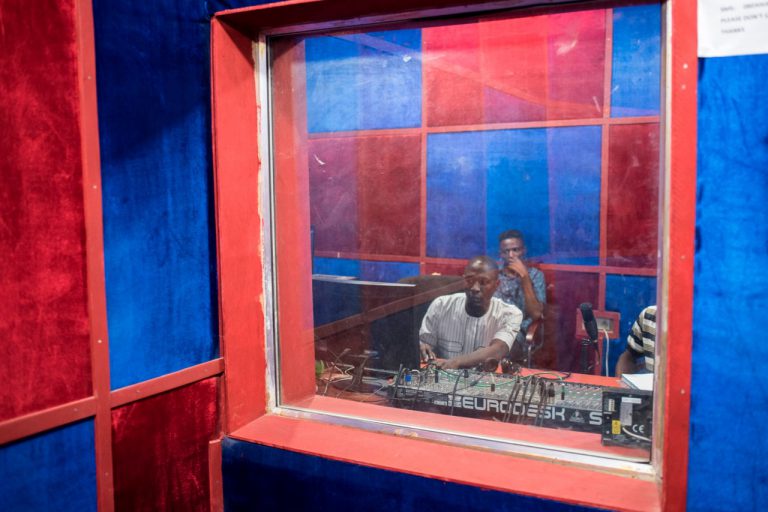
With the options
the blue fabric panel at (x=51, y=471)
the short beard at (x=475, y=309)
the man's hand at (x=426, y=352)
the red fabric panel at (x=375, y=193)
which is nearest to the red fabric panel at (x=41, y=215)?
the blue fabric panel at (x=51, y=471)

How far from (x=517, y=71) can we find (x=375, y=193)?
55.8 inches

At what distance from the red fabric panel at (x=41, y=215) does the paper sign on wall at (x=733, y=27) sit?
1.23m

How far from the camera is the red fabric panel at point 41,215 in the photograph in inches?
42.8

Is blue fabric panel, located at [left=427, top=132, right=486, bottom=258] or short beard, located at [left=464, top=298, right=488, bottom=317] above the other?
blue fabric panel, located at [left=427, top=132, right=486, bottom=258]

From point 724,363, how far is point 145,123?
1.33 m

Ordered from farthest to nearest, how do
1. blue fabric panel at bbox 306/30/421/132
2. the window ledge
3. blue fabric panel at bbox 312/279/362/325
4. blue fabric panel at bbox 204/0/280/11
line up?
blue fabric panel at bbox 306/30/421/132, blue fabric panel at bbox 312/279/362/325, blue fabric panel at bbox 204/0/280/11, the window ledge

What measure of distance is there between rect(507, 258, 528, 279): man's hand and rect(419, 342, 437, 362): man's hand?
1.12 m

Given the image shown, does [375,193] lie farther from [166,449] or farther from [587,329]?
[166,449]

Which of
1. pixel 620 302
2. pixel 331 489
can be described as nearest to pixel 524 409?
pixel 331 489

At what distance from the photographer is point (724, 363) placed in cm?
113

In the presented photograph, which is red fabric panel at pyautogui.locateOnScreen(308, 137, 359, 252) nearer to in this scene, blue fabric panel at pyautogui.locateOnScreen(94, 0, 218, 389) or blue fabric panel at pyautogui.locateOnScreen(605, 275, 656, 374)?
blue fabric panel at pyautogui.locateOnScreen(605, 275, 656, 374)

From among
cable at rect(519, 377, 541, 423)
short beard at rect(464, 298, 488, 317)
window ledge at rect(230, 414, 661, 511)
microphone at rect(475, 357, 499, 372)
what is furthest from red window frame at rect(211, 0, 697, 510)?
short beard at rect(464, 298, 488, 317)

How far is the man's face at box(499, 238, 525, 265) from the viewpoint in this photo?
401cm

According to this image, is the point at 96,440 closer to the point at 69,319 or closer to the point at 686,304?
the point at 69,319
